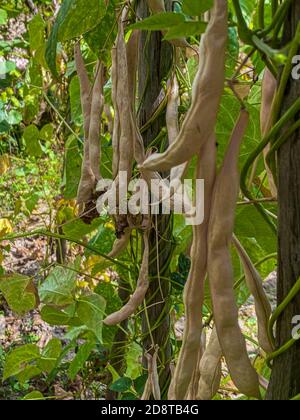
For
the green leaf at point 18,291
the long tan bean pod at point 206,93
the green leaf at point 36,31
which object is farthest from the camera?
the green leaf at point 36,31

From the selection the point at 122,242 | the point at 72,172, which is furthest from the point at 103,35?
the point at 72,172

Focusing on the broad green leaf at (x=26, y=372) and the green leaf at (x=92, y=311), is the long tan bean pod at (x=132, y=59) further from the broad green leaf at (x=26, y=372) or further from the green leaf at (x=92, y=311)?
the broad green leaf at (x=26, y=372)

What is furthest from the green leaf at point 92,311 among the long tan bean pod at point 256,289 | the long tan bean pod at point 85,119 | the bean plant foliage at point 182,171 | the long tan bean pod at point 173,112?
the long tan bean pod at point 256,289

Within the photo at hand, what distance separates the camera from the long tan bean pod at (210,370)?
63 cm

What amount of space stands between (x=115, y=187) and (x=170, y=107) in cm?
13

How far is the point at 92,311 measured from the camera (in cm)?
97

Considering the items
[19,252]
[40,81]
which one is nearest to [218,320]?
[40,81]

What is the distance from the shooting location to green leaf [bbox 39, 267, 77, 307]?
1.02 m

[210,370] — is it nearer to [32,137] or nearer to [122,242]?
[122,242]

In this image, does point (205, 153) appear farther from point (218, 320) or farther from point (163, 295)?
point (163, 295)

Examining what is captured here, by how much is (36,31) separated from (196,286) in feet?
2.75

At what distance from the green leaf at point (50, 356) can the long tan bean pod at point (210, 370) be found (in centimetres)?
62
